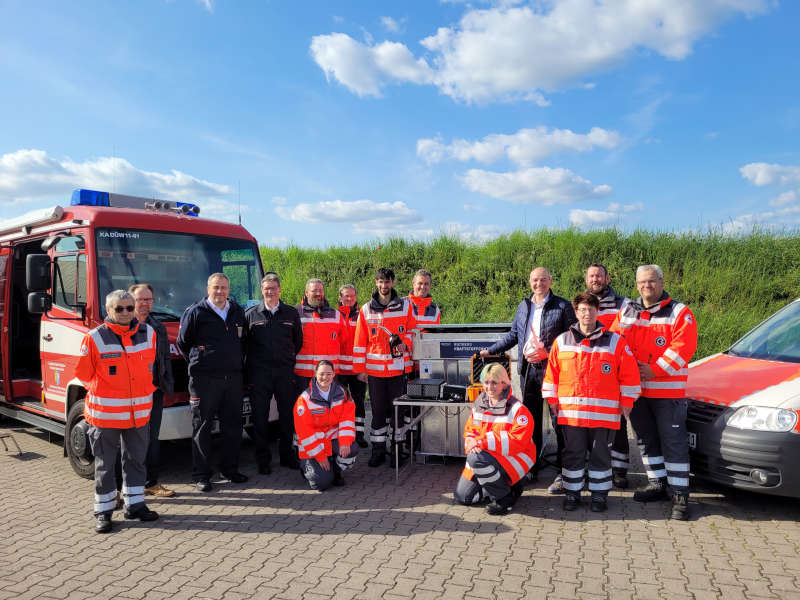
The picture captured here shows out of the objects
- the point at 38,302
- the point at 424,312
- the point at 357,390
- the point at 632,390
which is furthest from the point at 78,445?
the point at 632,390

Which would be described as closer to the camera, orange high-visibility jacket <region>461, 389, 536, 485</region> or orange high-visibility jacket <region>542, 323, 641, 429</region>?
orange high-visibility jacket <region>542, 323, 641, 429</region>

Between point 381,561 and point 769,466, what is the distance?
3028 mm

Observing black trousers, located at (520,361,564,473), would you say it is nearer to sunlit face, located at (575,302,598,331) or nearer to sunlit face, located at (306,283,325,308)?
sunlit face, located at (575,302,598,331)

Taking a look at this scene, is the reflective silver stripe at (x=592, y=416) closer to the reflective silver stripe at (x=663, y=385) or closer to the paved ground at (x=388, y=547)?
the reflective silver stripe at (x=663, y=385)

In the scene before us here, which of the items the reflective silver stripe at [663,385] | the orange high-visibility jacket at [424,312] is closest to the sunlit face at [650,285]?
the reflective silver stripe at [663,385]

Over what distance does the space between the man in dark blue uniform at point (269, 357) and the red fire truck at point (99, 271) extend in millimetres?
352

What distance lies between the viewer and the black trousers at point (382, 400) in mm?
6340

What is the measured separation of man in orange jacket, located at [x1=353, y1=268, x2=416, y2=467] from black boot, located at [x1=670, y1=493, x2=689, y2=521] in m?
2.72

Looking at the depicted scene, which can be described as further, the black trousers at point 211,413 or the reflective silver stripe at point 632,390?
the black trousers at point 211,413

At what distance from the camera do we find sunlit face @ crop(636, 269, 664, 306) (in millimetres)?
4895

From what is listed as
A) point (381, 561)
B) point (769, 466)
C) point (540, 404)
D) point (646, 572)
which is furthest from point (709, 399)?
point (381, 561)

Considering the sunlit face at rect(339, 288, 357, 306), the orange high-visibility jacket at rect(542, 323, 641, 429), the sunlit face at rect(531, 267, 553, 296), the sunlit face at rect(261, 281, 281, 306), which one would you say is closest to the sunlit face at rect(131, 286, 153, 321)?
the sunlit face at rect(261, 281, 281, 306)

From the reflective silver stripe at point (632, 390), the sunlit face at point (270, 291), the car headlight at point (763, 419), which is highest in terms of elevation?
the sunlit face at point (270, 291)

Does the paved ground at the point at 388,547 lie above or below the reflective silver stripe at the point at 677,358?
below
